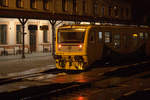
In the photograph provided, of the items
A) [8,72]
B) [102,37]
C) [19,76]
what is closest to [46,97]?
[19,76]

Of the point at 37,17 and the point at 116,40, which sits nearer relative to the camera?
the point at 116,40

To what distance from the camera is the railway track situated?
12.1m

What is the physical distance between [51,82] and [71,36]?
15.0 feet

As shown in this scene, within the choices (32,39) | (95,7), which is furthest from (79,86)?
(95,7)

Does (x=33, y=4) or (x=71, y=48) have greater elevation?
(x=33, y=4)

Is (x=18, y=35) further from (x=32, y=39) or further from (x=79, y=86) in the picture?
(x=79, y=86)

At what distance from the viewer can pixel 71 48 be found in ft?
63.1

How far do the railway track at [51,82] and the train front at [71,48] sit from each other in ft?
1.75

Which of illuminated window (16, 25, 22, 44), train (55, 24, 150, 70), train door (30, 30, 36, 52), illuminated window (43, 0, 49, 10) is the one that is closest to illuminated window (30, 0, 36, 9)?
illuminated window (43, 0, 49, 10)

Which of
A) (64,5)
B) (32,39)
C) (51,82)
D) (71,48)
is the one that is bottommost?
(51,82)

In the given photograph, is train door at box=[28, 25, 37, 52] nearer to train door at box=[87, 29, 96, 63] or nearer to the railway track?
the railway track

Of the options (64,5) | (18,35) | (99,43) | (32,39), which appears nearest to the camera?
(99,43)

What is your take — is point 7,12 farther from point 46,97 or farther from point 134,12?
point 134,12

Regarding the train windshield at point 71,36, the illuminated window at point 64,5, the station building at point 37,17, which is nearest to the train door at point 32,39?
the station building at point 37,17
